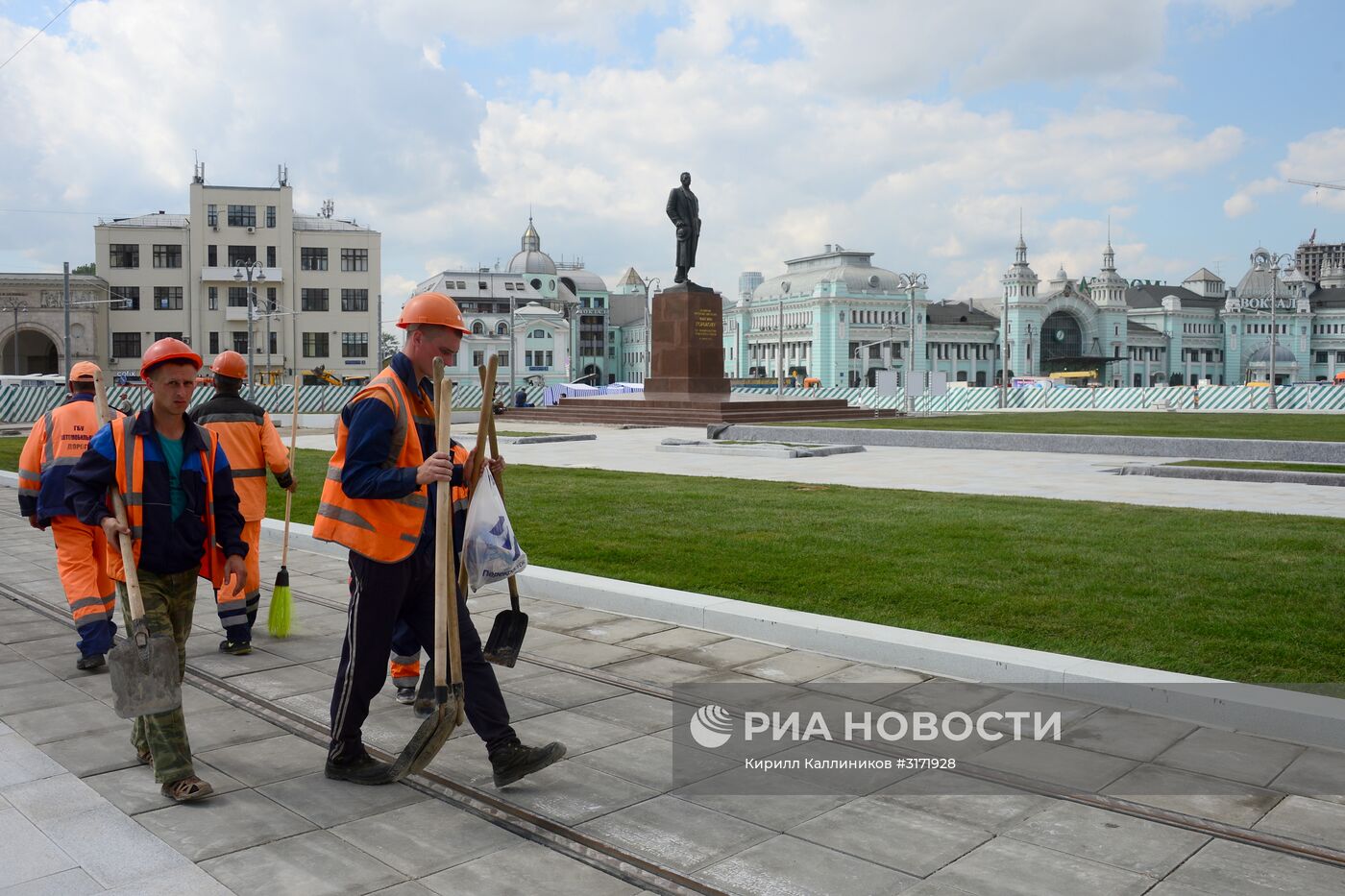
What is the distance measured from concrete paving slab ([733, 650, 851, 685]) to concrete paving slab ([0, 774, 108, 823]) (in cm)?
306

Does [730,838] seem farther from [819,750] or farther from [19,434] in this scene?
[19,434]

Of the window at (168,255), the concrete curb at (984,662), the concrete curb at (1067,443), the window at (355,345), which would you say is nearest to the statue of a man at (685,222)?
the concrete curb at (1067,443)

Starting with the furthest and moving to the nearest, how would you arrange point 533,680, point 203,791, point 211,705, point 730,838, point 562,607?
1. point 562,607
2. point 533,680
3. point 211,705
4. point 203,791
5. point 730,838

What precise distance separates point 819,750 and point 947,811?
2.54ft

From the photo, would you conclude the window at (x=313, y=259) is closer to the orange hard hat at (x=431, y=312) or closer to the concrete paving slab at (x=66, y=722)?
the concrete paving slab at (x=66, y=722)

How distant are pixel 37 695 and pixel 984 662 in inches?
183

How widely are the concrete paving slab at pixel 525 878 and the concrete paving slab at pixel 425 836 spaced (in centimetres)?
7

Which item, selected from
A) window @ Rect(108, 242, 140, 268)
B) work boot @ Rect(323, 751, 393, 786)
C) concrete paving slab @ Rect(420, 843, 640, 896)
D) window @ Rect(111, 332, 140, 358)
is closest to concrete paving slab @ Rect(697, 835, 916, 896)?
concrete paving slab @ Rect(420, 843, 640, 896)

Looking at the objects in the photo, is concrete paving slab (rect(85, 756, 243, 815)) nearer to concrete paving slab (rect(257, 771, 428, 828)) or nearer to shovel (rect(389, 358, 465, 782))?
concrete paving slab (rect(257, 771, 428, 828))

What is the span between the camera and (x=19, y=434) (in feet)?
108

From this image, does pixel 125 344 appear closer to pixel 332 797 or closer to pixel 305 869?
pixel 332 797

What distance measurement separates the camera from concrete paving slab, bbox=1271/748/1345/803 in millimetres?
4145

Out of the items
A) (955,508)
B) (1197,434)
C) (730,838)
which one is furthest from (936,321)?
(730,838)

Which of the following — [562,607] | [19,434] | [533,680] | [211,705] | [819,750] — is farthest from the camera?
[19,434]
